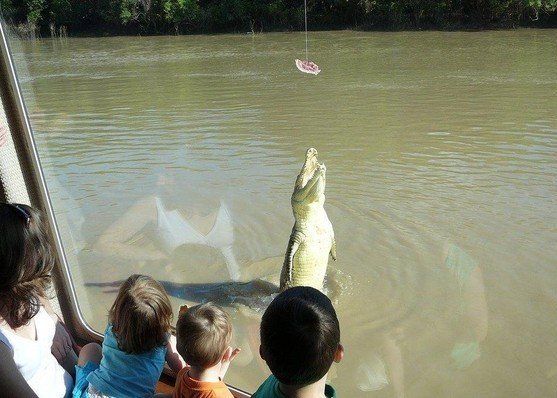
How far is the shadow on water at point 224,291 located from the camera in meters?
3.36

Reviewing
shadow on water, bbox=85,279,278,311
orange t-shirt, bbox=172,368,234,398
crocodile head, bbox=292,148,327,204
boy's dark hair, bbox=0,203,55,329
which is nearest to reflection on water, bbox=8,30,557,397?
shadow on water, bbox=85,279,278,311

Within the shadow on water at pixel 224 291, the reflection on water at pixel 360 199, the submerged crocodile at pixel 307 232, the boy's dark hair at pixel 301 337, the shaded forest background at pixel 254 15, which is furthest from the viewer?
the shadow on water at pixel 224 291

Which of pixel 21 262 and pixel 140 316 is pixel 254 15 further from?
pixel 21 262

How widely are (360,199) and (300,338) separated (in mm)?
3996

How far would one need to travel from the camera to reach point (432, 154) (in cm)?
620

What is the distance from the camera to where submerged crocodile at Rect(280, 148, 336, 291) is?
3.09m

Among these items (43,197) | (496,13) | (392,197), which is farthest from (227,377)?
(496,13)

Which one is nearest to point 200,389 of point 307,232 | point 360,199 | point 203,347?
point 203,347

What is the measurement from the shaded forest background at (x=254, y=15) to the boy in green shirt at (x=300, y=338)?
5.06 ft

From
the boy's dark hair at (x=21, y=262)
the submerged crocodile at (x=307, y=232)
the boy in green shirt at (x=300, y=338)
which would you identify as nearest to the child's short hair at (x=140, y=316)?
the boy's dark hair at (x=21, y=262)

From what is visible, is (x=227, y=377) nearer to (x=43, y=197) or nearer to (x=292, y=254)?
(x=292, y=254)

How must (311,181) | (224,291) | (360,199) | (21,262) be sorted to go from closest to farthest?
(21,262)
(311,181)
(224,291)
(360,199)

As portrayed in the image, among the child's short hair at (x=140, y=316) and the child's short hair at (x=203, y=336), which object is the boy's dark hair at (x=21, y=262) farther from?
the child's short hair at (x=203, y=336)

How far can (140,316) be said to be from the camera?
1.66 m
